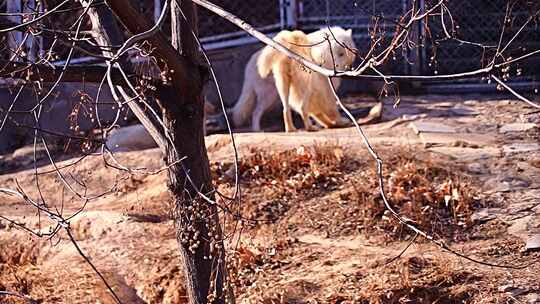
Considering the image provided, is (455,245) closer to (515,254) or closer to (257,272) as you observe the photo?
(515,254)

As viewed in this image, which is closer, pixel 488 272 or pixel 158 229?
pixel 488 272

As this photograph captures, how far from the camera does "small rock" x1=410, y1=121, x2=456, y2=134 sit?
8.02 meters

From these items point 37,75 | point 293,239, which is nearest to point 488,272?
point 293,239

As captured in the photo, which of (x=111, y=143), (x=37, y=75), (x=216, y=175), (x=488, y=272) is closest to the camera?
(x=37, y=75)

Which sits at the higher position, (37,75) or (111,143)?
(37,75)

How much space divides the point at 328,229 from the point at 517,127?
9.10 ft

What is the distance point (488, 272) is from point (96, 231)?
2844mm

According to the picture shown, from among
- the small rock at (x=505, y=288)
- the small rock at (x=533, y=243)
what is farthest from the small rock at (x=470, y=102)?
the small rock at (x=505, y=288)

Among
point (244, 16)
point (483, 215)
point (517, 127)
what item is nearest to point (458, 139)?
point (517, 127)

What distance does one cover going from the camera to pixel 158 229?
656cm

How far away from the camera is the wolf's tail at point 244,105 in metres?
10.6

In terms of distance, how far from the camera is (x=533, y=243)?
18.1ft

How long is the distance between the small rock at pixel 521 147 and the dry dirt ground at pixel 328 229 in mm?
15

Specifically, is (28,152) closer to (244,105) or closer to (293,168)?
(244,105)
